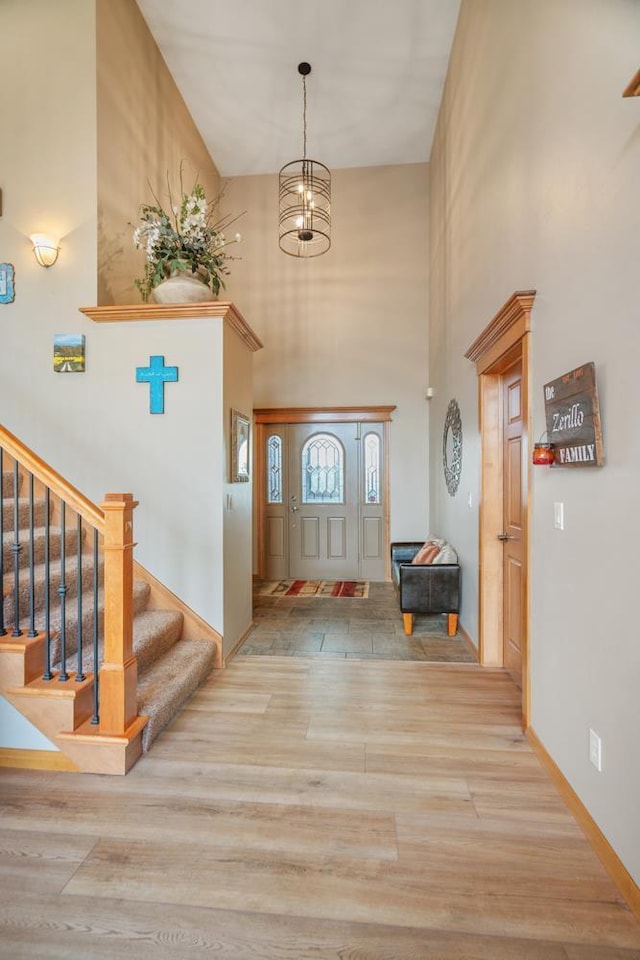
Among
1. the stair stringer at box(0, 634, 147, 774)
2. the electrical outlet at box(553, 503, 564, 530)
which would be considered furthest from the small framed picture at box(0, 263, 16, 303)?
the electrical outlet at box(553, 503, 564, 530)

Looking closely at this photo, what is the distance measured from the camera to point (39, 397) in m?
3.53

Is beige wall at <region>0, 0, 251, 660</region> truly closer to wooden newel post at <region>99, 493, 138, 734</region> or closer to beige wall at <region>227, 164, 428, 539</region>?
wooden newel post at <region>99, 493, 138, 734</region>

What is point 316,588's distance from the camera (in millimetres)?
5898

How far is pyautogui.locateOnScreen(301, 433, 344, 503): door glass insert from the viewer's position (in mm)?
6492

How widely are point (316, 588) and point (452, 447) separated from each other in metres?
2.52

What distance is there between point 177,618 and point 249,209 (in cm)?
571

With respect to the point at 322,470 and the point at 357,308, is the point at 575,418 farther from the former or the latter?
the point at 357,308

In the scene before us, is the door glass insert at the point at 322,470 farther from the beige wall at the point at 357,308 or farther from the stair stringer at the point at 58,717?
the stair stringer at the point at 58,717

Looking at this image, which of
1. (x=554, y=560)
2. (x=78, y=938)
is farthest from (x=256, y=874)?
(x=554, y=560)

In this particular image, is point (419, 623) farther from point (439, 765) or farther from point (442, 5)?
point (442, 5)

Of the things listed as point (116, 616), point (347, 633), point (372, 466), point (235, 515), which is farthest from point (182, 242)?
point (372, 466)

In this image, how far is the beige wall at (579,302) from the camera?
5.06 ft

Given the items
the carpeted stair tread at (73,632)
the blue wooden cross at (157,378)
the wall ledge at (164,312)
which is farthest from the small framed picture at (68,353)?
the carpeted stair tread at (73,632)

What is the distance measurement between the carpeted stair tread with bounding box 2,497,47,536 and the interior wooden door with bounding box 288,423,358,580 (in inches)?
140
